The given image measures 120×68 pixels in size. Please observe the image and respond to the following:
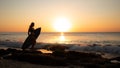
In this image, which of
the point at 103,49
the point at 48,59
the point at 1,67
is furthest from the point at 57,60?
the point at 103,49

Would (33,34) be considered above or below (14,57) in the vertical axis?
above

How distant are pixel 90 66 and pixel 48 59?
10.6 ft

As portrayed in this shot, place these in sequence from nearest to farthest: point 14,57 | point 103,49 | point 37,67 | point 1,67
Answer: point 1,67 → point 37,67 → point 14,57 → point 103,49

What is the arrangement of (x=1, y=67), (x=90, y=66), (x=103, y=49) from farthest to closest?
Result: (x=103, y=49), (x=90, y=66), (x=1, y=67)

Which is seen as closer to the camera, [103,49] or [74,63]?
[74,63]

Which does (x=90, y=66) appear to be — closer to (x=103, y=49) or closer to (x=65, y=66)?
(x=65, y=66)

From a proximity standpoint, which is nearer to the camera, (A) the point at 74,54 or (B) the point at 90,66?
(B) the point at 90,66

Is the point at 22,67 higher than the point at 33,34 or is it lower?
lower

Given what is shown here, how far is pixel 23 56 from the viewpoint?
16562 mm

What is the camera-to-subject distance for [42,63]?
15.3m

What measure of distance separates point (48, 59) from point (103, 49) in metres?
21.6

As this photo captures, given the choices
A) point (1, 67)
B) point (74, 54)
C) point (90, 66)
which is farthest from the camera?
point (74, 54)

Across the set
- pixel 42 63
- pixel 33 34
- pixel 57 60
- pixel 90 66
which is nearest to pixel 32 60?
pixel 42 63

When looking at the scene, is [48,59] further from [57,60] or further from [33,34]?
[33,34]
